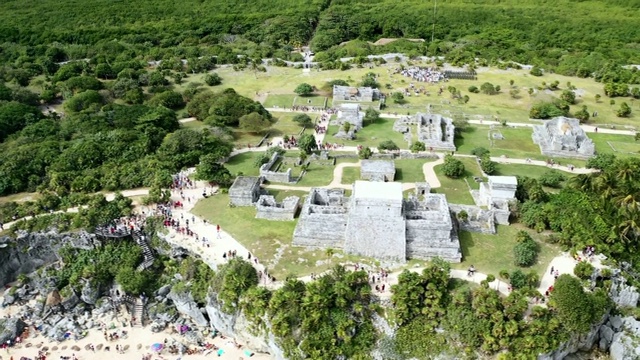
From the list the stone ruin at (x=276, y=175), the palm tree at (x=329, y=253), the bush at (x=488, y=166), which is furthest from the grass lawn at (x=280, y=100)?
the palm tree at (x=329, y=253)

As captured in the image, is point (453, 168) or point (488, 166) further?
point (488, 166)

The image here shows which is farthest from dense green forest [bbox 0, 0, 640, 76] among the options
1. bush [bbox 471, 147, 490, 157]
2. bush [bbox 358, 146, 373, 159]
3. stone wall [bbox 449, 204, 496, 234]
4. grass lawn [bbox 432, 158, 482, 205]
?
stone wall [bbox 449, 204, 496, 234]

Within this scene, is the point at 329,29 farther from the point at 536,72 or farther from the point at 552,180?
the point at 552,180

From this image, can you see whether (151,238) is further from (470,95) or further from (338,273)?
(470,95)

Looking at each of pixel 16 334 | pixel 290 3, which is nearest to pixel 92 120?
pixel 16 334

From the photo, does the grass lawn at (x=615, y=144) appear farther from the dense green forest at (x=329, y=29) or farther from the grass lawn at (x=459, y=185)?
the dense green forest at (x=329, y=29)

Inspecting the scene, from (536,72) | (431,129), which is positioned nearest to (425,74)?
(536,72)

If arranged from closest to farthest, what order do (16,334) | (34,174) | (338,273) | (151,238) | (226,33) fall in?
(338,273) < (16,334) < (151,238) < (34,174) < (226,33)
